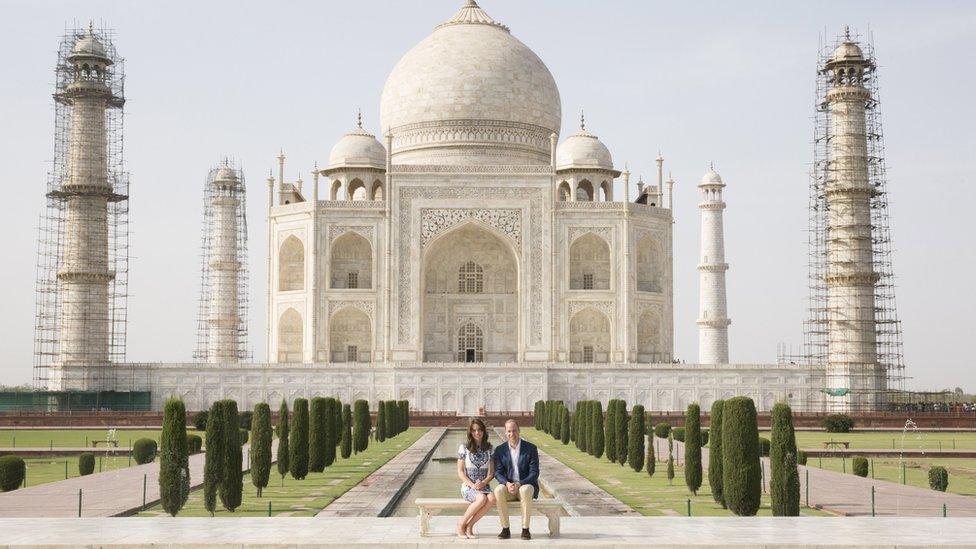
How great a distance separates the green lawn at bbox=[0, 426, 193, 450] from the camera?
20047 millimetres

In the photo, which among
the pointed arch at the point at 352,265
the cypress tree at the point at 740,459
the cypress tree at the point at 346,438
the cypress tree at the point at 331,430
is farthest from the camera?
the pointed arch at the point at 352,265

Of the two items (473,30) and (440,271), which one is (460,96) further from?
(440,271)

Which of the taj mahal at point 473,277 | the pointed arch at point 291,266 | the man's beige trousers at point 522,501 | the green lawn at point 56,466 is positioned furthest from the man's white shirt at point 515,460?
the pointed arch at point 291,266

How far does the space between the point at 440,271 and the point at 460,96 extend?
189 inches

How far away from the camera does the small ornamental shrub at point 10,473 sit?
13.1 meters

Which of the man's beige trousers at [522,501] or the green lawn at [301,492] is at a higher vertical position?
the man's beige trousers at [522,501]

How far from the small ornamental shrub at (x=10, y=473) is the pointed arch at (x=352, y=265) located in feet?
60.7

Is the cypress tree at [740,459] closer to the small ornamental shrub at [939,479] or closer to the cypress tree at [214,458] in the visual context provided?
the small ornamental shrub at [939,479]

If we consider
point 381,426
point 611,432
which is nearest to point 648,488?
point 611,432

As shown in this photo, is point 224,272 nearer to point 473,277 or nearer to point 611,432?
point 473,277

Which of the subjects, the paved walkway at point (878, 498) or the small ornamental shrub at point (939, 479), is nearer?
the paved walkway at point (878, 498)

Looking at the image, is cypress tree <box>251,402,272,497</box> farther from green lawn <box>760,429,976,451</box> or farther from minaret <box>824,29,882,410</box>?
minaret <box>824,29,882,410</box>

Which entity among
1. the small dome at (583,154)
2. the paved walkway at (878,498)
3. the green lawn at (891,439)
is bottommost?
the green lawn at (891,439)

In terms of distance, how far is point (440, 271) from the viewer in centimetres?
3259
